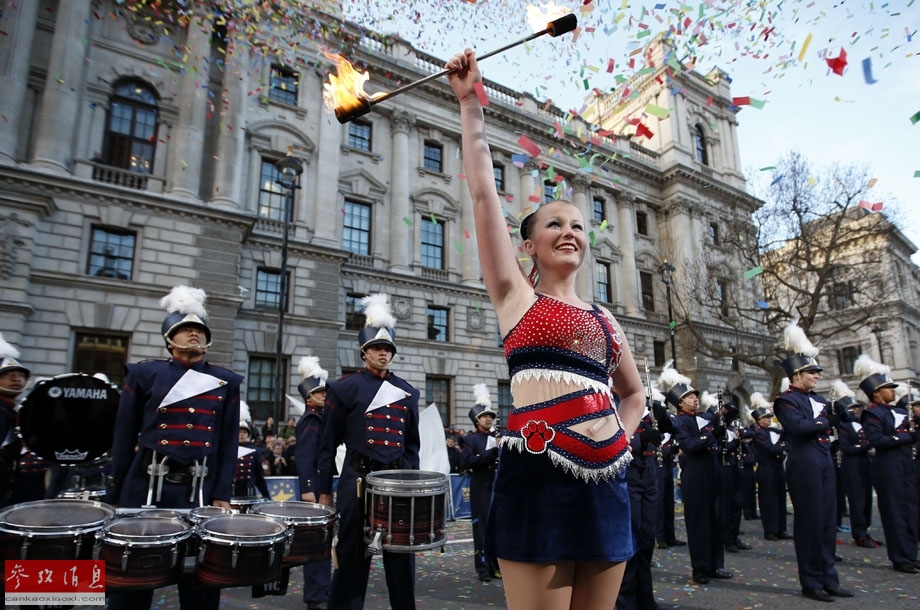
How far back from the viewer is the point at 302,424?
752cm

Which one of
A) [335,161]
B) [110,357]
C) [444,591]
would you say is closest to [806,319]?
[335,161]

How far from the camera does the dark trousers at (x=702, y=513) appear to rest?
6.92 metres

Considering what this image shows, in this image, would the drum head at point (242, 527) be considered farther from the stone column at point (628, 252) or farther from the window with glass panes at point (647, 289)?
the window with glass panes at point (647, 289)

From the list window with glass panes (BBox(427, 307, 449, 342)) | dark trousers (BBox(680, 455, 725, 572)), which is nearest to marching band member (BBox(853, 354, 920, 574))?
dark trousers (BBox(680, 455, 725, 572))

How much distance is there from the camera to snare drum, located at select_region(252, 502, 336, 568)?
11.6 feet

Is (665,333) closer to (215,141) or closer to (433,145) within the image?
(433,145)

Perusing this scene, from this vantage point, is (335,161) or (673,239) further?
(673,239)

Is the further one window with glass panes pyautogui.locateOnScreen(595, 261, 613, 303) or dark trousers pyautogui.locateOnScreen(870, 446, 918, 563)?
window with glass panes pyautogui.locateOnScreen(595, 261, 613, 303)

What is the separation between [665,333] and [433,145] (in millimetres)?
19427

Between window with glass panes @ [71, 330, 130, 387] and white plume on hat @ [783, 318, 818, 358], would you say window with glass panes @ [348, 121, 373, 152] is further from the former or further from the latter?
white plume on hat @ [783, 318, 818, 358]

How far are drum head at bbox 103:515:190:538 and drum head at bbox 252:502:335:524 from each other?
531mm

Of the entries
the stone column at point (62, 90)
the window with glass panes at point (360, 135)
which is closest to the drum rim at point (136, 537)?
the stone column at point (62, 90)

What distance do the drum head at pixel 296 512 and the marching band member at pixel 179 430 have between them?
816 millimetres

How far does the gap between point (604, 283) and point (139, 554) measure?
34.9m
